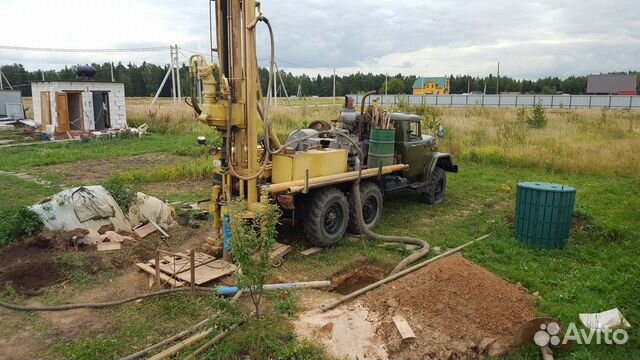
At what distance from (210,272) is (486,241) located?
4460mm

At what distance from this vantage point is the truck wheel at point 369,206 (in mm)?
7793

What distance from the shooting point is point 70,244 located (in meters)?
6.68

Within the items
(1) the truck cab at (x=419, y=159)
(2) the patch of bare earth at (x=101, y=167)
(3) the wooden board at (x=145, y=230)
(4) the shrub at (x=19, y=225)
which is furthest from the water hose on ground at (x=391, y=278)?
(2) the patch of bare earth at (x=101, y=167)

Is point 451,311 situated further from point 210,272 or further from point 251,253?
point 210,272

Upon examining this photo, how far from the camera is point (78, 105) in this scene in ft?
73.3

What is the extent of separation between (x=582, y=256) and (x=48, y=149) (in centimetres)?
1810

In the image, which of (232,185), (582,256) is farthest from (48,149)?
(582,256)

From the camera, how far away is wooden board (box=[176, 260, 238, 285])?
569 centimetres

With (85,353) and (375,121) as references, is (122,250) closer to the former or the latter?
(85,353)

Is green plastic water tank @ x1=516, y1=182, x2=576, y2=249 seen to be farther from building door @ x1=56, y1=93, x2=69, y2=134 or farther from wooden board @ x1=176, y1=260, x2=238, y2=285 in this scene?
building door @ x1=56, y1=93, x2=69, y2=134

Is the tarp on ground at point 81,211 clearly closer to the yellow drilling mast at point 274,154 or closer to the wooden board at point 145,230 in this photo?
the wooden board at point 145,230

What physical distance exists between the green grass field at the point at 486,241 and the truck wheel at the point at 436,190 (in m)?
0.21

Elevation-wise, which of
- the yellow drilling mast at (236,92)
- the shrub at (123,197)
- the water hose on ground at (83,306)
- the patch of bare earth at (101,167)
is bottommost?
the water hose on ground at (83,306)

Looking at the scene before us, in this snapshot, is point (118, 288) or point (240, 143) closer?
point (118, 288)
